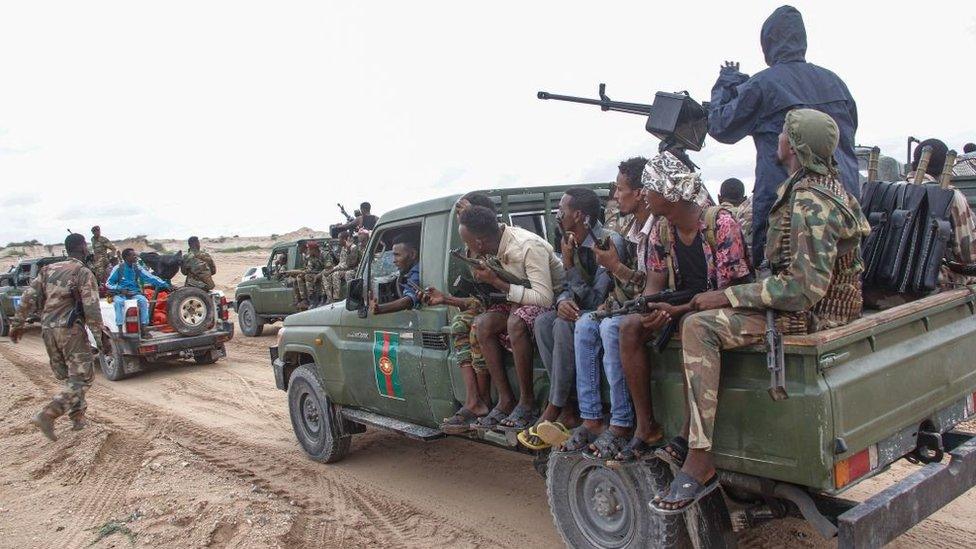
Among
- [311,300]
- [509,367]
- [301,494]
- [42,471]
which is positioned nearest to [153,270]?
[311,300]

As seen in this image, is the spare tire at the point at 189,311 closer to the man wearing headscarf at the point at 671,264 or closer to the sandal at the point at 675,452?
the man wearing headscarf at the point at 671,264

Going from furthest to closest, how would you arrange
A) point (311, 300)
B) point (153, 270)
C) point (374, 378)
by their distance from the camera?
point (311, 300) < point (153, 270) < point (374, 378)

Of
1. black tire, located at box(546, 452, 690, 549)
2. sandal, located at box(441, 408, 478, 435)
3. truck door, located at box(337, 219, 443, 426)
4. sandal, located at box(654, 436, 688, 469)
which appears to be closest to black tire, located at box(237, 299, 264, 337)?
truck door, located at box(337, 219, 443, 426)

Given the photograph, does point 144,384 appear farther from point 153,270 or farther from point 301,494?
point 301,494

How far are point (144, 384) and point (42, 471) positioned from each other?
14.1 feet

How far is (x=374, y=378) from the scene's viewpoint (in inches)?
217

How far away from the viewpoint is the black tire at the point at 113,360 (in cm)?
1098

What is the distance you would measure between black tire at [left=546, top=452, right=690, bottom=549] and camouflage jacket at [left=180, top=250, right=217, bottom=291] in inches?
436

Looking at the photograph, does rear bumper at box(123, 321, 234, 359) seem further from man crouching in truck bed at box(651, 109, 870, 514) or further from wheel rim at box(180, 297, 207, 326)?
man crouching in truck bed at box(651, 109, 870, 514)

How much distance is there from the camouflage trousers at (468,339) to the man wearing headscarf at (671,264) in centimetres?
114

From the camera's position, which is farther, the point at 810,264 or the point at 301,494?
the point at 301,494

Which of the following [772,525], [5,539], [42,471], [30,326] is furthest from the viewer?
[30,326]

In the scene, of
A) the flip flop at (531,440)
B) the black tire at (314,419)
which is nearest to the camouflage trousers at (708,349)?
the flip flop at (531,440)

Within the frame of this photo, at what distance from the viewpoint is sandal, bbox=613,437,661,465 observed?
11.3 feet
